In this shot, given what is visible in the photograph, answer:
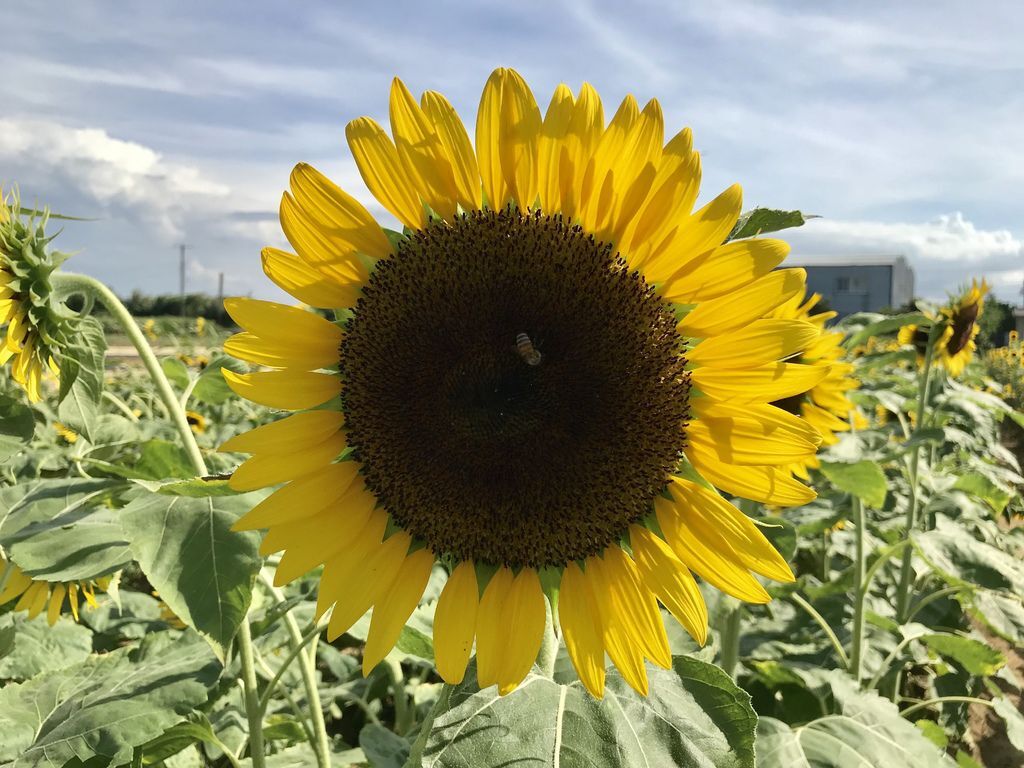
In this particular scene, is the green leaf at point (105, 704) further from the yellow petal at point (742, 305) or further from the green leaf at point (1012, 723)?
the green leaf at point (1012, 723)

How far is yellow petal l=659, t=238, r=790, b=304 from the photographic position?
1.36m

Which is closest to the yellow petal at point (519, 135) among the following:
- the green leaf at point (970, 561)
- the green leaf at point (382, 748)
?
the green leaf at point (382, 748)

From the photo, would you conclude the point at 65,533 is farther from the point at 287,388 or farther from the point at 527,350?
the point at 527,350

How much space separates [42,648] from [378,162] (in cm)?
248

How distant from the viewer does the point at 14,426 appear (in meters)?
1.75

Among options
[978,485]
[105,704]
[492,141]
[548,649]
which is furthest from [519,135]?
[978,485]

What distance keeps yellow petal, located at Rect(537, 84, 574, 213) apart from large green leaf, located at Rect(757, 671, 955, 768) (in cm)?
138

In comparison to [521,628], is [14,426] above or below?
above

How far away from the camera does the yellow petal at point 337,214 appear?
1.45 m

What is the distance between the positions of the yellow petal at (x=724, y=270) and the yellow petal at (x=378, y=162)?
1.63 feet

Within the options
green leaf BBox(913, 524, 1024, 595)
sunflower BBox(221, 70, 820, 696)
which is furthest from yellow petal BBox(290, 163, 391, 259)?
green leaf BBox(913, 524, 1024, 595)

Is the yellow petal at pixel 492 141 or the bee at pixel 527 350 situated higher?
the yellow petal at pixel 492 141

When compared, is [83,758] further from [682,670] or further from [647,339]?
[647,339]

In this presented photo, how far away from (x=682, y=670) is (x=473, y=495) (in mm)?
503
